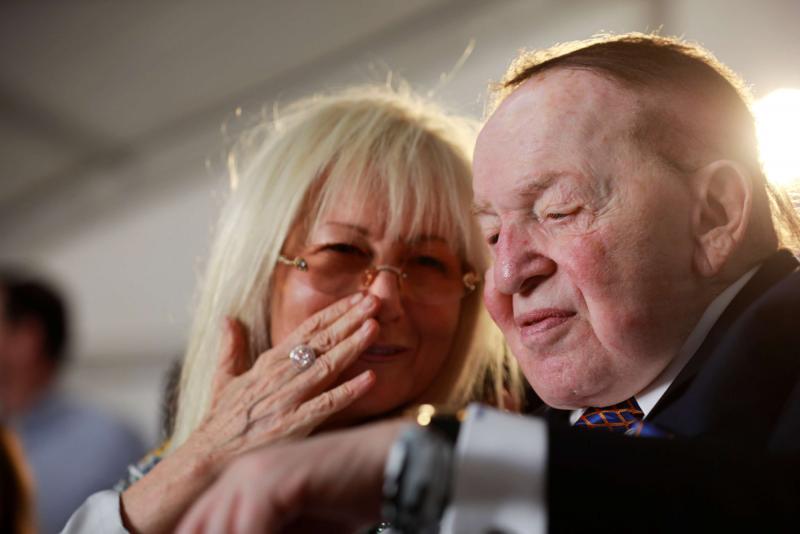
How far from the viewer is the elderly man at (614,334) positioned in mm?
491

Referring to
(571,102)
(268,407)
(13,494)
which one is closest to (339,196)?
(268,407)

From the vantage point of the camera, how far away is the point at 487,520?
0.50 m

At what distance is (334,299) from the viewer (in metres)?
1.08

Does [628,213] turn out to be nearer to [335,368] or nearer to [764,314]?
[764,314]

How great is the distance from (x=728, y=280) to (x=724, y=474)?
0.91 ft

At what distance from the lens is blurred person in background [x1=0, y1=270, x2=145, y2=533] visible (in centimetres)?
231

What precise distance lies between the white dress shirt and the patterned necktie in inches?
8.8

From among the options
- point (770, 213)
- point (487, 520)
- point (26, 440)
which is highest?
point (26, 440)

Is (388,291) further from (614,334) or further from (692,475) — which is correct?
(692,475)

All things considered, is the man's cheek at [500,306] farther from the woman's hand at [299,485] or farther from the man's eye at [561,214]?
the woman's hand at [299,485]

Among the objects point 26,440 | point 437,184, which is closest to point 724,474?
point 437,184

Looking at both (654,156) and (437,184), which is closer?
(654,156)

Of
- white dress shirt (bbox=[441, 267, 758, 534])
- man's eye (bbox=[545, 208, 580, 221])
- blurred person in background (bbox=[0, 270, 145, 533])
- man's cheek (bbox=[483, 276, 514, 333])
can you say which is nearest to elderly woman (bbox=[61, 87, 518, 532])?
man's cheek (bbox=[483, 276, 514, 333])

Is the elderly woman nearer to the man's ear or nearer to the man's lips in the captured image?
the man's lips
